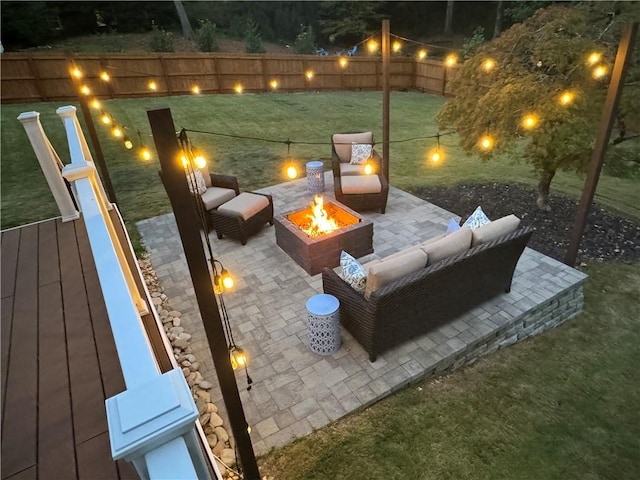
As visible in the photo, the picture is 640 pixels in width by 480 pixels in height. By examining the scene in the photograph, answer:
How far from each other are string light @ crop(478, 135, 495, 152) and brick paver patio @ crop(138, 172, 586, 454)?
1413 mm

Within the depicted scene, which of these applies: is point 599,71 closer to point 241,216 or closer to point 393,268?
point 393,268

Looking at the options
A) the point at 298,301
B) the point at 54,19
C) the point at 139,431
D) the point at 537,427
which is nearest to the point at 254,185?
the point at 298,301

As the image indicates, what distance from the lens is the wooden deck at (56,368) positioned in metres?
2.00

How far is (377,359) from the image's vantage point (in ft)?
13.2

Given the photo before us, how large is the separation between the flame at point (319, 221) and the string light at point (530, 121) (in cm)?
310

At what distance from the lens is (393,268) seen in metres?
3.66

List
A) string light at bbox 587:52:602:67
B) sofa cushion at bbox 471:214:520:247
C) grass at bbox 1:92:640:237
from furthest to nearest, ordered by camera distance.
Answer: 1. grass at bbox 1:92:640:237
2. string light at bbox 587:52:602:67
3. sofa cushion at bbox 471:214:520:247

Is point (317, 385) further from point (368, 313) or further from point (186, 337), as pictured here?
point (186, 337)

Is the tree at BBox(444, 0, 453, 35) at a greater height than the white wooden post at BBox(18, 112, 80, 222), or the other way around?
the tree at BBox(444, 0, 453, 35)

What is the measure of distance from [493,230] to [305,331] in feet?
8.01

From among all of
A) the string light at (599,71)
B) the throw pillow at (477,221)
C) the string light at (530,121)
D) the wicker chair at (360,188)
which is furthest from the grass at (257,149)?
the throw pillow at (477,221)

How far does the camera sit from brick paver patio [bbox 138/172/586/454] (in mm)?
3629

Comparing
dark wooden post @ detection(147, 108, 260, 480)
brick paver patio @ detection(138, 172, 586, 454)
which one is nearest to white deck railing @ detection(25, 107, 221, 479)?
dark wooden post @ detection(147, 108, 260, 480)

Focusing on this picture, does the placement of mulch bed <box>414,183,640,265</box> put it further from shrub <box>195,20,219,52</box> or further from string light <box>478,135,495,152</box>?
shrub <box>195,20,219,52</box>
